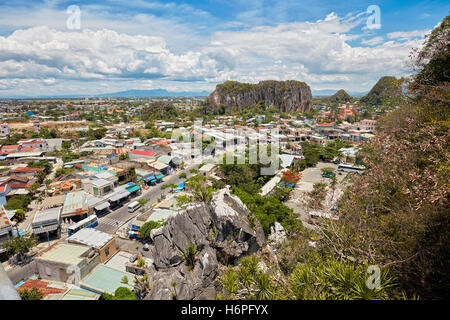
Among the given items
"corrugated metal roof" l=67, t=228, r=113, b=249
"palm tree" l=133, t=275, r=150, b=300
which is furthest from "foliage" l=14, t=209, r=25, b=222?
"palm tree" l=133, t=275, r=150, b=300

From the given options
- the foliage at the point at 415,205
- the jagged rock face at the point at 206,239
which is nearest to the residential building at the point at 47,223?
the jagged rock face at the point at 206,239

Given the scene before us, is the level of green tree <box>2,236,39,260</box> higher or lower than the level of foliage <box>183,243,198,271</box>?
lower

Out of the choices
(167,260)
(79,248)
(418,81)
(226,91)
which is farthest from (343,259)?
(226,91)

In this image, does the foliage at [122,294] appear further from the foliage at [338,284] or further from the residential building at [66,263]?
the foliage at [338,284]

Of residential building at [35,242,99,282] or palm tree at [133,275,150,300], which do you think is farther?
residential building at [35,242,99,282]

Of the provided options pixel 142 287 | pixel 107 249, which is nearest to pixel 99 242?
pixel 107 249

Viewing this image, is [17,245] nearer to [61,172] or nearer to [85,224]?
[85,224]

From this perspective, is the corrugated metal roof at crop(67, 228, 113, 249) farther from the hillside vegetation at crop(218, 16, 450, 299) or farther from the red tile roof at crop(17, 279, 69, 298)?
the hillside vegetation at crop(218, 16, 450, 299)

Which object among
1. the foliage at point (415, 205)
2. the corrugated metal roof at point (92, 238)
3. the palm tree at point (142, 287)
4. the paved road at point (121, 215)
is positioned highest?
the foliage at point (415, 205)
